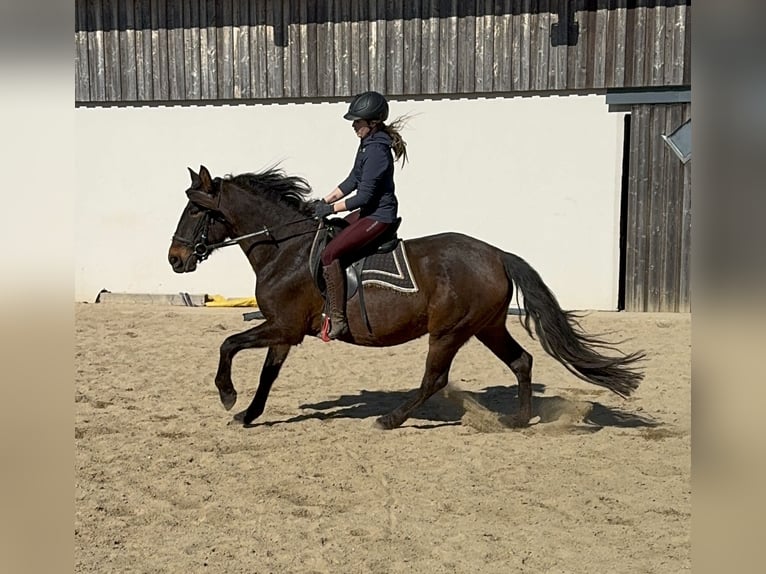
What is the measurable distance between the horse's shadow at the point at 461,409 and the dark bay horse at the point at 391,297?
374mm

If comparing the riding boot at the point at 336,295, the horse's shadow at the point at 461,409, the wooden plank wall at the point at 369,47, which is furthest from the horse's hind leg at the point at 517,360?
the wooden plank wall at the point at 369,47

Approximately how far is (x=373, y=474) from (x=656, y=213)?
7.56m

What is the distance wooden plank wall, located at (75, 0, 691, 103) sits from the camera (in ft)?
36.4

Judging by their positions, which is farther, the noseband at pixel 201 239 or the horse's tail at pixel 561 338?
the noseband at pixel 201 239

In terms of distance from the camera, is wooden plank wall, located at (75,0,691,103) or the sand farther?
wooden plank wall, located at (75,0,691,103)

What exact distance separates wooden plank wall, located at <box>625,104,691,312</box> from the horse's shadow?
4.67 m

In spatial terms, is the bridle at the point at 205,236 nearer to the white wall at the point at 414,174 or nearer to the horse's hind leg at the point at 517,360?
the horse's hind leg at the point at 517,360

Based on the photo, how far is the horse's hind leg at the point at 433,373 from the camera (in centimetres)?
572

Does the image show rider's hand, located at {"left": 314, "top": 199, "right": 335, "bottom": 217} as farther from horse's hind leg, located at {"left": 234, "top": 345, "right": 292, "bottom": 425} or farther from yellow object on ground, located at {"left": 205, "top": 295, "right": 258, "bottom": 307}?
yellow object on ground, located at {"left": 205, "top": 295, "right": 258, "bottom": 307}

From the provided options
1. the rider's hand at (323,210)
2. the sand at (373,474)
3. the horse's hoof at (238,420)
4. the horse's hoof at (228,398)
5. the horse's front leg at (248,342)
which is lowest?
the sand at (373,474)

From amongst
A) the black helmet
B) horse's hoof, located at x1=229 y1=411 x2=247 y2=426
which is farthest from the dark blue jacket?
horse's hoof, located at x1=229 y1=411 x2=247 y2=426

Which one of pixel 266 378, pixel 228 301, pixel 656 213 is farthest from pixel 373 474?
pixel 228 301

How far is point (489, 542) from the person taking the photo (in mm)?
3789
